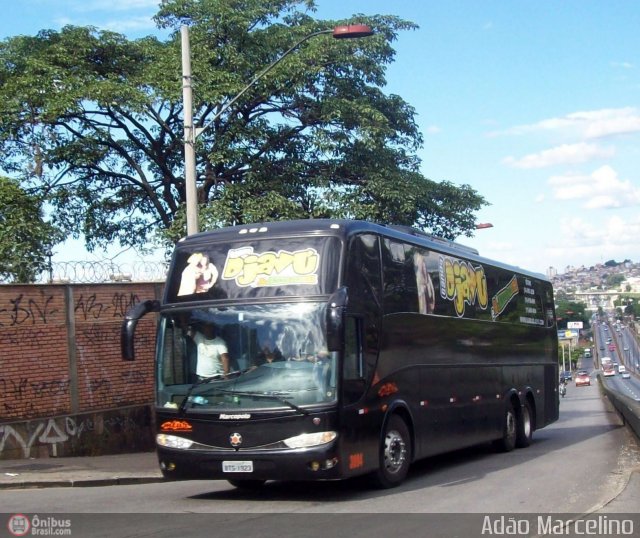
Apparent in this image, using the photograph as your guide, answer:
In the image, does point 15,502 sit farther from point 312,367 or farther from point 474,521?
point 474,521

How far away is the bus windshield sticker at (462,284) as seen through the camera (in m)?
14.5

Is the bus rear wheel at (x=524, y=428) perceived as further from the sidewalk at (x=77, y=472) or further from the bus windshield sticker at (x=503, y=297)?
the sidewalk at (x=77, y=472)

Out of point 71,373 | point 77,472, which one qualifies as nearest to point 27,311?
point 71,373

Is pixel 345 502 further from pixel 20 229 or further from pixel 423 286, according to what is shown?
pixel 20 229

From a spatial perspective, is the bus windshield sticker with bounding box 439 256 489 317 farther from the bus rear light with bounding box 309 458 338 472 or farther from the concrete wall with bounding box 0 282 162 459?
the concrete wall with bounding box 0 282 162 459

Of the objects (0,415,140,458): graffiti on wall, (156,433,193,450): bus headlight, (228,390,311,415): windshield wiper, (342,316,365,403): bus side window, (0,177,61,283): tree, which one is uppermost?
(0,177,61,283): tree

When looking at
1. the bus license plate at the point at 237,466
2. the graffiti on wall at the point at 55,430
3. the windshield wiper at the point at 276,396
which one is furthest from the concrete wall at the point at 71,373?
the windshield wiper at the point at 276,396

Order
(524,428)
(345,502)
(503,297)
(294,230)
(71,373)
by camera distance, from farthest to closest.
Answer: (524,428) < (503,297) < (71,373) < (294,230) < (345,502)

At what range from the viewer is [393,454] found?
1187cm

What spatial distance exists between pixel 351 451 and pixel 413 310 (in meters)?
2.90

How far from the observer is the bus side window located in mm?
10578

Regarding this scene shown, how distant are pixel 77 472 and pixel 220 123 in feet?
43.6

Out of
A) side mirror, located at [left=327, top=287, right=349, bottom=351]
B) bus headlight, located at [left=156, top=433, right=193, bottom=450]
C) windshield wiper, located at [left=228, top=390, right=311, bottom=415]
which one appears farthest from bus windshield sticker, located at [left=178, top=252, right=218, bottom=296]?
side mirror, located at [left=327, top=287, right=349, bottom=351]

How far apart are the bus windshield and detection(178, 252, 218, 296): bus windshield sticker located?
313 mm
